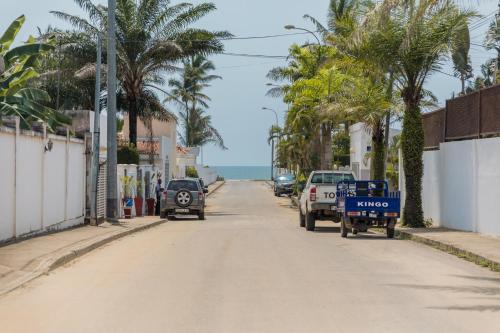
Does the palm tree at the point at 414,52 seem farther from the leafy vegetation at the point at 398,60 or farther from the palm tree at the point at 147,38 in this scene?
the palm tree at the point at 147,38

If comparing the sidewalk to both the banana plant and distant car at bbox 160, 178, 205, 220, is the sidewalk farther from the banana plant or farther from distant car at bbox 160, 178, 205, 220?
distant car at bbox 160, 178, 205, 220

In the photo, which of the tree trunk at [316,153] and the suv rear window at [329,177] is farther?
the tree trunk at [316,153]

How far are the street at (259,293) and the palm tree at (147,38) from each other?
23856 mm

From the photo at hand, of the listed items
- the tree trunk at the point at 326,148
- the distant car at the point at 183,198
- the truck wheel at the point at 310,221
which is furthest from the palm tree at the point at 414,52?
the tree trunk at the point at 326,148

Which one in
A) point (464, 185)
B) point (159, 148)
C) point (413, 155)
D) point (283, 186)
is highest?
point (159, 148)

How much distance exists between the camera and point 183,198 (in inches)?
1433

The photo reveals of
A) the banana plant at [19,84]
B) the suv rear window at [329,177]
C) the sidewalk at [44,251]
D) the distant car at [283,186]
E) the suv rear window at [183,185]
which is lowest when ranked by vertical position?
the sidewalk at [44,251]

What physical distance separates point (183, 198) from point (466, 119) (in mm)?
15132

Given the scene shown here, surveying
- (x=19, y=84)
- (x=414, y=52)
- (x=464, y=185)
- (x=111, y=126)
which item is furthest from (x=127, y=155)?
(x=464, y=185)

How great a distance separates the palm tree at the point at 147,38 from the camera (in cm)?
4175

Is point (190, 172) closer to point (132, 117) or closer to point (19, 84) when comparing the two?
point (132, 117)

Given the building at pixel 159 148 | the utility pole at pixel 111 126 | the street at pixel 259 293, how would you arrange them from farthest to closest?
1. the building at pixel 159 148
2. the utility pole at pixel 111 126
3. the street at pixel 259 293

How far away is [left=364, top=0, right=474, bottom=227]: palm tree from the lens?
25844 millimetres

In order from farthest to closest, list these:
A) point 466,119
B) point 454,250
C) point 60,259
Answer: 1. point 466,119
2. point 454,250
3. point 60,259
